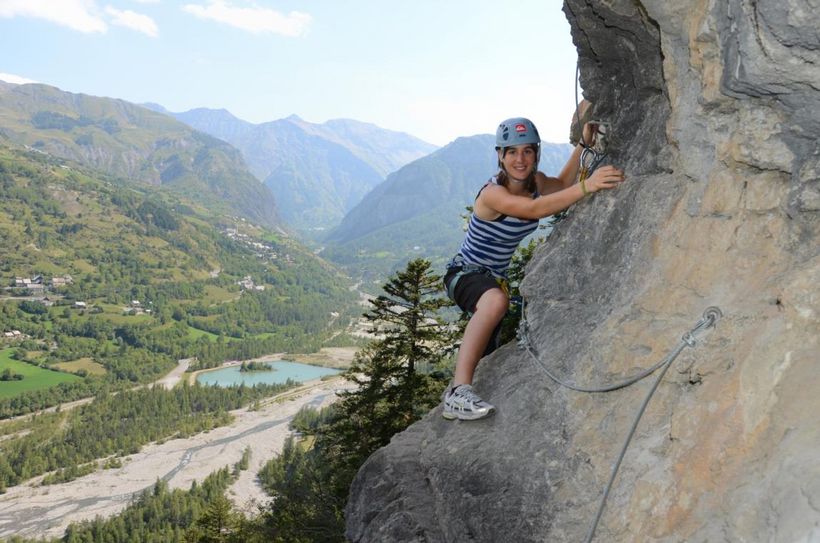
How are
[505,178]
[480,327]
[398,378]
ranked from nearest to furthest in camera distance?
1. [505,178]
2. [480,327]
3. [398,378]

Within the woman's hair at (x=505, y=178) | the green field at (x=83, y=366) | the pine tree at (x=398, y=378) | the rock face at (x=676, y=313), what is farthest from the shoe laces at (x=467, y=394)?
the green field at (x=83, y=366)

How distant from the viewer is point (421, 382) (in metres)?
18.9

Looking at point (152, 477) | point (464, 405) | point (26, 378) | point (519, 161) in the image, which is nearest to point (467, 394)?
point (464, 405)

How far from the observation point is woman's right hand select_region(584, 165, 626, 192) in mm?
5594

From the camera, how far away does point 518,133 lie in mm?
6051

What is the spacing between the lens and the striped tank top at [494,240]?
6.41 m

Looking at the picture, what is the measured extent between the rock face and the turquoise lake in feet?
409

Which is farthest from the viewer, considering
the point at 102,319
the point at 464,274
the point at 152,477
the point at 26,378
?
the point at 102,319

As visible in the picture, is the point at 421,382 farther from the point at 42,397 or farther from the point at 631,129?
the point at 42,397

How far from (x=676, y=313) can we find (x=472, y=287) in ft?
8.25

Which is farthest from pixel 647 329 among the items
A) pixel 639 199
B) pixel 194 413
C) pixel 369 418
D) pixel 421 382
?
pixel 194 413

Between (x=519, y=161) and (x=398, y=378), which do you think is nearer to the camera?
(x=519, y=161)

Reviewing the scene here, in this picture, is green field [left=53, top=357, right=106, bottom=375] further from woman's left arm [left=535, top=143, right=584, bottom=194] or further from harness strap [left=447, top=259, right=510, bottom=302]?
woman's left arm [left=535, top=143, right=584, bottom=194]

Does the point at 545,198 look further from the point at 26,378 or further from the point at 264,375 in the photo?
the point at 26,378
